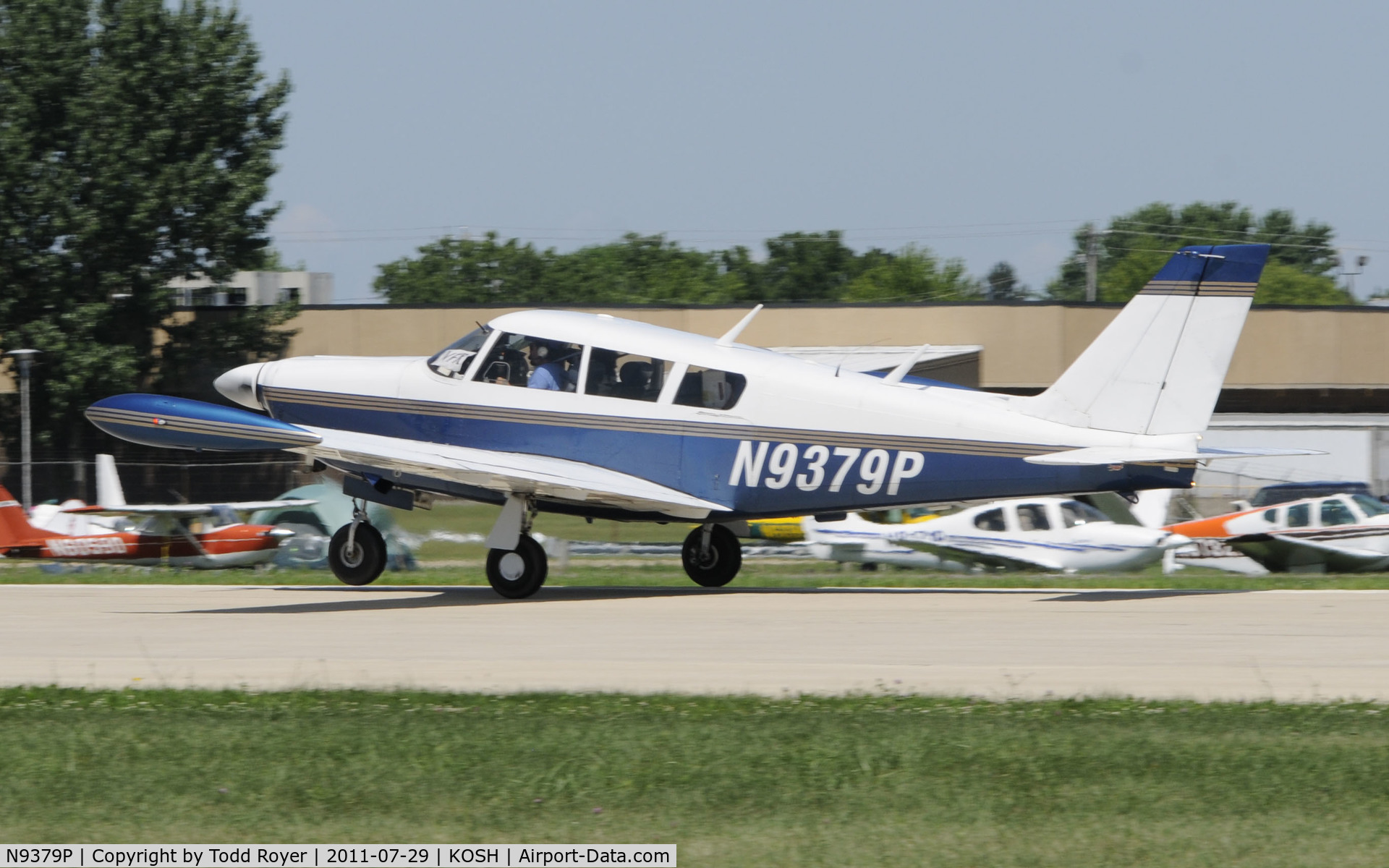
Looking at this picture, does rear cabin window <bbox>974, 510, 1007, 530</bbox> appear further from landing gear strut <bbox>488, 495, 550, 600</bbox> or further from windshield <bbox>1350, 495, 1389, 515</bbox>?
landing gear strut <bbox>488, 495, 550, 600</bbox>

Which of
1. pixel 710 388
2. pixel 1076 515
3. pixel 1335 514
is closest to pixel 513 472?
pixel 710 388

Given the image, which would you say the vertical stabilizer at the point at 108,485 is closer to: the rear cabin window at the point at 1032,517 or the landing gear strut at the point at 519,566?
the landing gear strut at the point at 519,566

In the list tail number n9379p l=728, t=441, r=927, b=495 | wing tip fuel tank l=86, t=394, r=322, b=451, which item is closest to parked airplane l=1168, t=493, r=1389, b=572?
tail number n9379p l=728, t=441, r=927, b=495

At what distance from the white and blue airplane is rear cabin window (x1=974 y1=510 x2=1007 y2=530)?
4203 mm

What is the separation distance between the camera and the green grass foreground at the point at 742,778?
5.89 metres

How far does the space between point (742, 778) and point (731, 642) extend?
5.08 metres

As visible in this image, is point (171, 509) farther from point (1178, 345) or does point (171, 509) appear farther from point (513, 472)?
point (1178, 345)

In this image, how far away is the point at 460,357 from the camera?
1633 centimetres

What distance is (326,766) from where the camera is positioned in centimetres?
707

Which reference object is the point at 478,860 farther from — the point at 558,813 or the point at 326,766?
the point at 326,766

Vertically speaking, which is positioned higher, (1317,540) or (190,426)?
(190,426)

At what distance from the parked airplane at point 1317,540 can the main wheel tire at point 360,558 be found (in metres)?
11.1

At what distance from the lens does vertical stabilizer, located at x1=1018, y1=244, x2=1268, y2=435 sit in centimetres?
1403

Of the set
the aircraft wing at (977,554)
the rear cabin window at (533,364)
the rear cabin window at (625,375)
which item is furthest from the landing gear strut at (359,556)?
the aircraft wing at (977,554)
